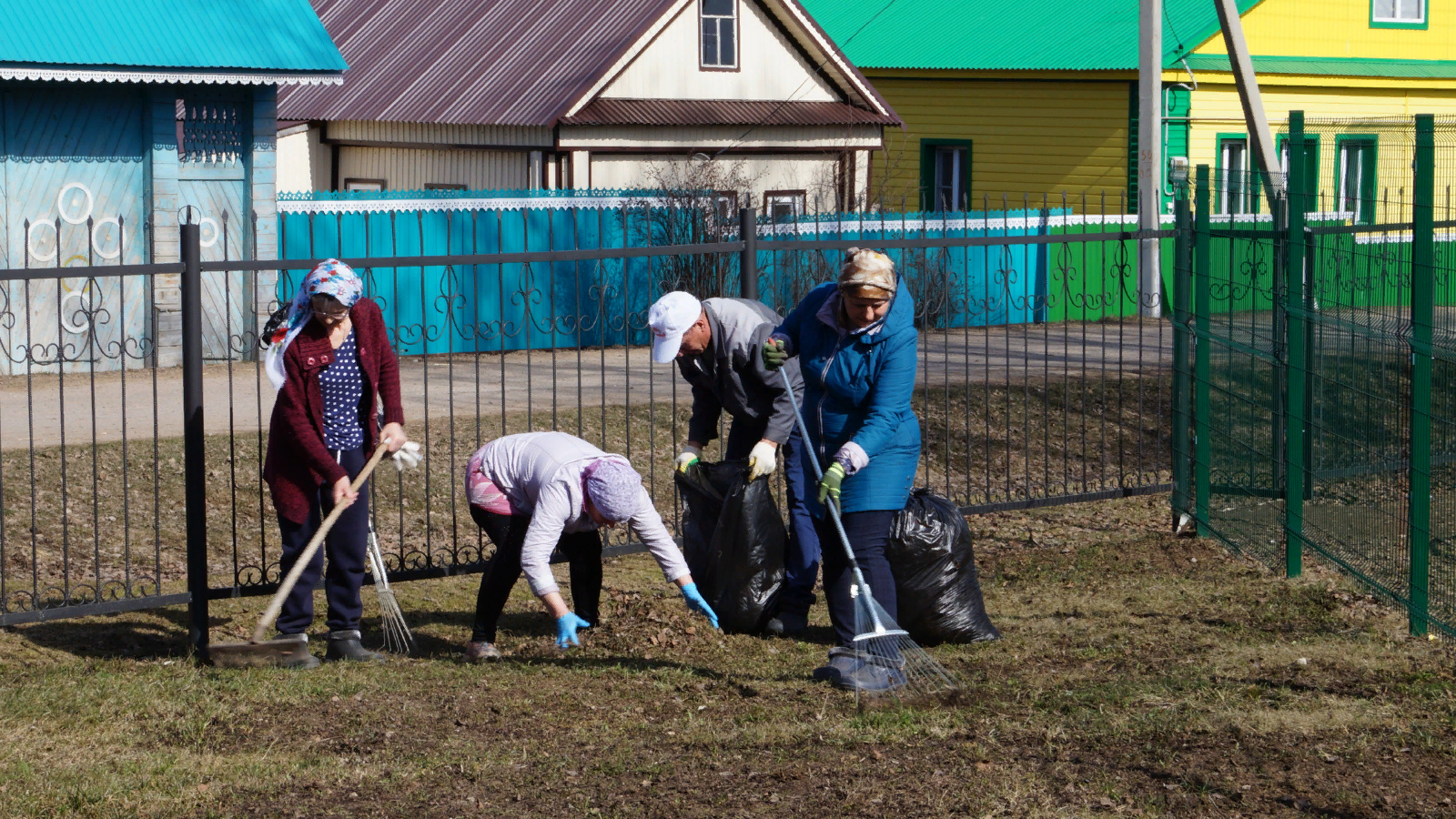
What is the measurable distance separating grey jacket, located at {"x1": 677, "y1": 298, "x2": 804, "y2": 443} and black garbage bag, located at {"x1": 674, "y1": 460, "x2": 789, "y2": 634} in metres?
0.25

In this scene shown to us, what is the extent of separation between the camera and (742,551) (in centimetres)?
584

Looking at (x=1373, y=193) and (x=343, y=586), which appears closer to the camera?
(x=343, y=586)

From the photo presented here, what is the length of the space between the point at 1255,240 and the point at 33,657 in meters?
5.31

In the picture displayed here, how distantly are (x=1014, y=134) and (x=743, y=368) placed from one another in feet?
55.0

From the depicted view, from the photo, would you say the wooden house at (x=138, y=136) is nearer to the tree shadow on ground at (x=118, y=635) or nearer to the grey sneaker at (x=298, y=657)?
the tree shadow on ground at (x=118, y=635)

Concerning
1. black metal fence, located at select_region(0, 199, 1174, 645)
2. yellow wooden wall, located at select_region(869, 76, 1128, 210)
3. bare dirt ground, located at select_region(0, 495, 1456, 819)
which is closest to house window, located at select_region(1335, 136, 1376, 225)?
black metal fence, located at select_region(0, 199, 1174, 645)

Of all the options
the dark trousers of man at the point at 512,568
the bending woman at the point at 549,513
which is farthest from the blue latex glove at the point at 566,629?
the dark trousers of man at the point at 512,568

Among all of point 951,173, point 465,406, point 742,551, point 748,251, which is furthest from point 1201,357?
point 951,173

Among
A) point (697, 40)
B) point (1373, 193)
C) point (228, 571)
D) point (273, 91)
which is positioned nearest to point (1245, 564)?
point (1373, 193)

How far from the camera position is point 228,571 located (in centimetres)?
750

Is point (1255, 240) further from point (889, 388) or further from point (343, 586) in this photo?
point (343, 586)

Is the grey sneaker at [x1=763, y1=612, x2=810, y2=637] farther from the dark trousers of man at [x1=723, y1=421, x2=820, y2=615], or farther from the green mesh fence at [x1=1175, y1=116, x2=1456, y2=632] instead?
the green mesh fence at [x1=1175, y1=116, x2=1456, y2=632]

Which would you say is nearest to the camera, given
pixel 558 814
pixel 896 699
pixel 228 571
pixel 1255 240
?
pixel 558 814

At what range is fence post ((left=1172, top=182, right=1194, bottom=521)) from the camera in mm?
7445
